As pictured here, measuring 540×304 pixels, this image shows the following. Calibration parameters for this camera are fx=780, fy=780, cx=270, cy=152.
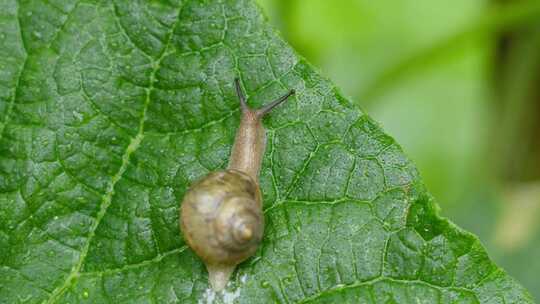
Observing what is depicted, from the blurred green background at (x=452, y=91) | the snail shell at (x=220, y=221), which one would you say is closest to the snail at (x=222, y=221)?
the snail shell at (x=220, y=221)

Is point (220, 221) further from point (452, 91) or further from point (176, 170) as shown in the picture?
point (452, 91)

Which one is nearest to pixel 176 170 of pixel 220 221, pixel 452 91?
pixel 220 221

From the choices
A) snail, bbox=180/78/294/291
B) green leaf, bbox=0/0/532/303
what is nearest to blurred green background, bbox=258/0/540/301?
green leaf, bbox=0/0/532/303

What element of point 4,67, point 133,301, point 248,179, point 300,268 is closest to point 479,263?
point 300,268

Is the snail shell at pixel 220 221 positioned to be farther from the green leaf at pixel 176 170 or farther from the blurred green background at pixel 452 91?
the blurred green background at pixel 452 91

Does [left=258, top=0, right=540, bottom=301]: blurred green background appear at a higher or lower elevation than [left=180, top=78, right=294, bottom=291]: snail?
higher

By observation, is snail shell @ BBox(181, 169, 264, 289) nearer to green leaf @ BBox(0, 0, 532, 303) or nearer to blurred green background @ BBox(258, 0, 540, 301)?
green leaf @ BBox(0, 0, 532, 303)

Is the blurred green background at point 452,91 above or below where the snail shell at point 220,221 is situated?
above
